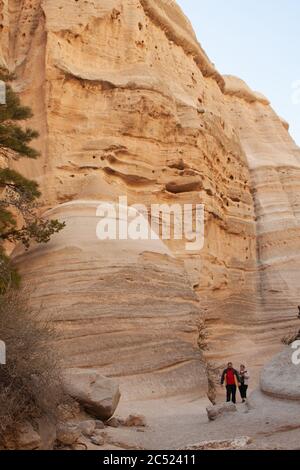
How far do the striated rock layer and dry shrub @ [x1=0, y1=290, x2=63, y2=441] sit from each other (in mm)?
5291

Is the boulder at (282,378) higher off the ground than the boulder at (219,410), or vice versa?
the boulder at (282,378)

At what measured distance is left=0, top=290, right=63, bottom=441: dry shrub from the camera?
8.84 meters

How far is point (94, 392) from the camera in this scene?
11.3 metres

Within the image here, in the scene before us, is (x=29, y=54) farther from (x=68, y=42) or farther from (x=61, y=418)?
(x=61, y=418)

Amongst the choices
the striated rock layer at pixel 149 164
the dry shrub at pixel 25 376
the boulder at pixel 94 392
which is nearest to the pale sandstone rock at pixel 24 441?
the dry shrub at pixel 25 376

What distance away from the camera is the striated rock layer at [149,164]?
16734 mm

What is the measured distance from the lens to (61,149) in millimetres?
21750

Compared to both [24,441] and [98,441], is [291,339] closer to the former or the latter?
[98,441]

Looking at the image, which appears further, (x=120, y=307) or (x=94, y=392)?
(x=120, y=307)

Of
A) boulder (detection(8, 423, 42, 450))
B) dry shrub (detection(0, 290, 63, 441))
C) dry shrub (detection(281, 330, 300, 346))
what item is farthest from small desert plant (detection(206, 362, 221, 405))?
boulder (detection(8, 423, 42, 450))

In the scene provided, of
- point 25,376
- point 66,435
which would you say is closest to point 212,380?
point 66,435

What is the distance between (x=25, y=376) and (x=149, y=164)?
592 inches

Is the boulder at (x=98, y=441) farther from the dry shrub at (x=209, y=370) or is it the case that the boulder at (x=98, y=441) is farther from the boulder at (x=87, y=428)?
the dry shrub at (x=209, y=370)

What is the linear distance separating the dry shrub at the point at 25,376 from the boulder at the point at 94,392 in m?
0.85
